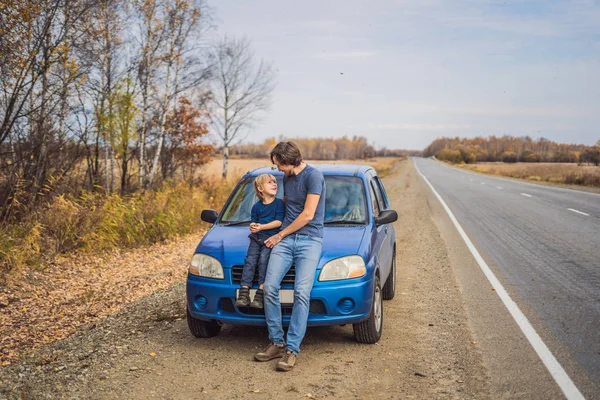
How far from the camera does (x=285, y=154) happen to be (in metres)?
4.71

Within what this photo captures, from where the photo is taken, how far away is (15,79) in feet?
34.4

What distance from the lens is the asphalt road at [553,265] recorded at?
5105 millimetres

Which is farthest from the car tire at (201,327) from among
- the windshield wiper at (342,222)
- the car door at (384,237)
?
the car door at (384,237)

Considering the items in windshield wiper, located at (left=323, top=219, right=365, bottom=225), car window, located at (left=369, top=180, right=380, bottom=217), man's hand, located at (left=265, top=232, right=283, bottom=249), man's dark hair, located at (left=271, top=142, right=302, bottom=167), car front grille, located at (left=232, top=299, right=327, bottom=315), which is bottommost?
car front grille, located at (left=232, top=299, right=327, bottom=315)

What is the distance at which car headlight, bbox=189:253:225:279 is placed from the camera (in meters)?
4.93

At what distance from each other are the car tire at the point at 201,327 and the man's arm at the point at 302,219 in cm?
114

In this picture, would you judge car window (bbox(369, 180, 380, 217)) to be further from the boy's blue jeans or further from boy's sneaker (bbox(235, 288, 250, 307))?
boy's sneaker (bbox(235, 288, 250, 307))

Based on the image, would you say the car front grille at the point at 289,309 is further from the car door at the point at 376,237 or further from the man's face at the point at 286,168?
the man's face at the point at 286,168

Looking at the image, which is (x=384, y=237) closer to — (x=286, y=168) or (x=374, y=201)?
(x=374, y=201)

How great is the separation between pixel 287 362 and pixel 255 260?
90 centimetres

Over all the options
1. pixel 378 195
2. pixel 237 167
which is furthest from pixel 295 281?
pixel 237 167

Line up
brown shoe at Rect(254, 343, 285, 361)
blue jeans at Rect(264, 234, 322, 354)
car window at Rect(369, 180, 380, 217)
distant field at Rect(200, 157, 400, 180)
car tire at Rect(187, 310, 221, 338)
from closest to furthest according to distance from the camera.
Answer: blue jeans at Rect(264, 234, 322, 354) → brown shoe at Rect(254, 343, 285, 361) → car tire at Rect(187, 310, 221, 338) → car window at Rect(369, 180, 380, 217) → distant field at Rect(200, 157, 400, 180)

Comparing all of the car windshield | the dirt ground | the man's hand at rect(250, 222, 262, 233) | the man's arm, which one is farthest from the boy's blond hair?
the dirt ground

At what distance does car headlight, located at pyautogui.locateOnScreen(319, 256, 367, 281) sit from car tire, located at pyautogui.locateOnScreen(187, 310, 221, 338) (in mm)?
1302
